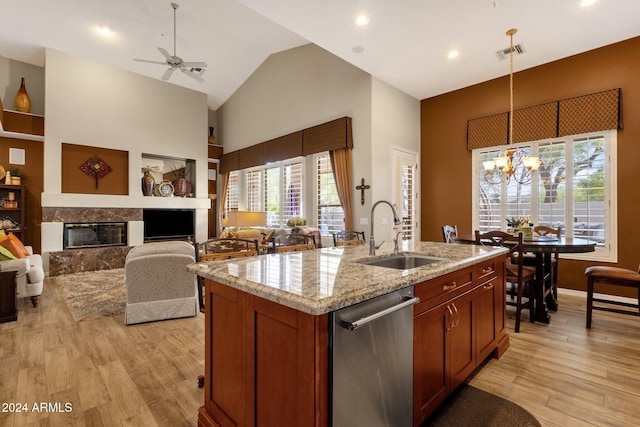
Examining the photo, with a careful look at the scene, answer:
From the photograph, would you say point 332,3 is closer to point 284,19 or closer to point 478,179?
point 284,19

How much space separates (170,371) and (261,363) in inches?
61.4

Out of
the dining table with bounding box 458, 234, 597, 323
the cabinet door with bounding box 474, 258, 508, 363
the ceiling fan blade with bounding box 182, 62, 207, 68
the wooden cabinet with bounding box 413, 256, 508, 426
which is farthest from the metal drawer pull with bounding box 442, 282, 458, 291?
the ceiling fan blade with bounding box 182, 62, 207, 68

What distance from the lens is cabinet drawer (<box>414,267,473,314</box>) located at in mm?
1625

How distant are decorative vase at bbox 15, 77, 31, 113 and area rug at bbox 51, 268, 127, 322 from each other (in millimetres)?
3457

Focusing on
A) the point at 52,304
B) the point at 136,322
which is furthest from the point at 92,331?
the point at 52,304

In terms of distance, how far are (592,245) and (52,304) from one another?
21.3 feet

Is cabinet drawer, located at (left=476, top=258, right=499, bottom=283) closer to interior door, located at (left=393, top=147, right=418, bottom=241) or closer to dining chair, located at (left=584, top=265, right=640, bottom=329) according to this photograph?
dining chair, located at (left=584, top=265, right=640, bottom=329)

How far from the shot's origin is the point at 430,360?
1.70 meters

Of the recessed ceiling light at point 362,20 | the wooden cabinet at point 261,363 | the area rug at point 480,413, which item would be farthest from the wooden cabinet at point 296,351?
the recessed ceiling light at point 362,20

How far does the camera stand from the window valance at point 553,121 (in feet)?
14.1

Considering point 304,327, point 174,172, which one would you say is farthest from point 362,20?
point 174,172

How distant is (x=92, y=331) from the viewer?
321 centimetres

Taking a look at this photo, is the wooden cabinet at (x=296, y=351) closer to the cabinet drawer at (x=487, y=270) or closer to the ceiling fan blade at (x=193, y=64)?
the cabinet drawer at (x=487, y=270)

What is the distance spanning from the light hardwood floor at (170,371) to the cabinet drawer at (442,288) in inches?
32.6
